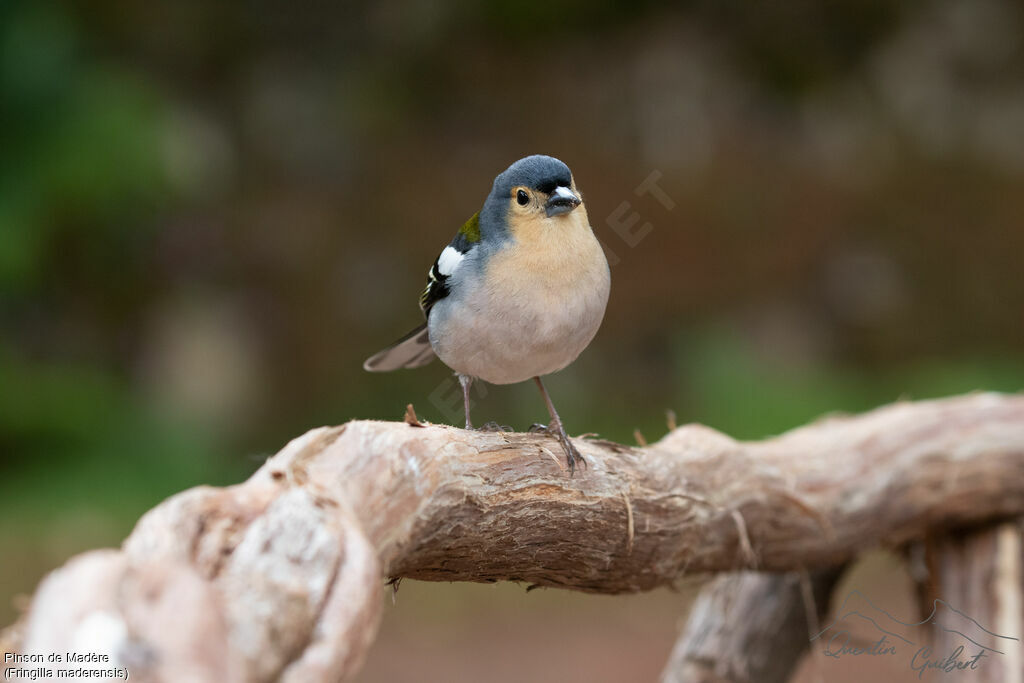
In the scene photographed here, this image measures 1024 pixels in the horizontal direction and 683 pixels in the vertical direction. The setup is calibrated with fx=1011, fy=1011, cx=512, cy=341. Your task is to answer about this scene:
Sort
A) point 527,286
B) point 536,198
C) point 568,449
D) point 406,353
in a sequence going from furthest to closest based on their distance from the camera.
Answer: point 406,353, point 536,198, point 527,286, point 568,449

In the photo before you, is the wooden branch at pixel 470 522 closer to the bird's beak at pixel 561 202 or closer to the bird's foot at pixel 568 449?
the bird's foot at pixel 568 449

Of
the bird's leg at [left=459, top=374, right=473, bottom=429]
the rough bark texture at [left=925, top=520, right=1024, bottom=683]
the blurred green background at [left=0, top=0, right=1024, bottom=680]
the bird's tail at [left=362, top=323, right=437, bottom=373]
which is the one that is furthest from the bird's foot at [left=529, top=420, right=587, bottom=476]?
the blurred green background at [left=0, top=0, right=1024, bottom=680]

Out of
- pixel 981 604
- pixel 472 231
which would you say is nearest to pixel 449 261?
pixel 472 231

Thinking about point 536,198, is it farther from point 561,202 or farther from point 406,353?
point 406,353

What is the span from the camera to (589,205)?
25.8 feet

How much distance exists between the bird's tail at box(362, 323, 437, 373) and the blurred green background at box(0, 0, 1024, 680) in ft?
12.1

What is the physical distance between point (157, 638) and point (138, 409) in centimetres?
577

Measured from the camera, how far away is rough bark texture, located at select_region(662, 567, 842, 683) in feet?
11.0

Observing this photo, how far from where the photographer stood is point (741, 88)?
833 cm

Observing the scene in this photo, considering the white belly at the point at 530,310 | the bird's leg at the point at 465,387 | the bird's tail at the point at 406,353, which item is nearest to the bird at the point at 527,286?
the white belly at the point at 530,310

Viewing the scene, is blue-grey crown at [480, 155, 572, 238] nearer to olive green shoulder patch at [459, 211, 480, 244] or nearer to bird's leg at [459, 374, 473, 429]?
olive green shoulder patch at [459, 211, 480, 244]

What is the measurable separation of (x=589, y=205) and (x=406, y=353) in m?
4.85

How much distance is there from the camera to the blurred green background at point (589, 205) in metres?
7.15

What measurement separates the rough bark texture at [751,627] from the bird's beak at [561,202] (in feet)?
4.89
